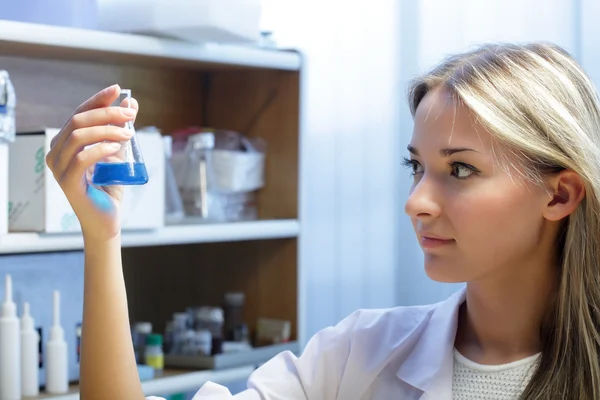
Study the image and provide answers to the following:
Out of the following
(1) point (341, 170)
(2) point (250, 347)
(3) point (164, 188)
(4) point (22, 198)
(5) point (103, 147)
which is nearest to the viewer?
(5) point (103, 147)

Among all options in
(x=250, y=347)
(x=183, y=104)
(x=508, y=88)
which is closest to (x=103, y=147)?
(x=508, y=88)

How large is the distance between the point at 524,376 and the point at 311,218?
1.14 metres

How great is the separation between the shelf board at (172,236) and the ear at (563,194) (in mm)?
881

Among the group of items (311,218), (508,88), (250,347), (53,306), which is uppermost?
(508,88)

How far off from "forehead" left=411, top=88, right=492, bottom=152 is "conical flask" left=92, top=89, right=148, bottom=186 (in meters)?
0.41

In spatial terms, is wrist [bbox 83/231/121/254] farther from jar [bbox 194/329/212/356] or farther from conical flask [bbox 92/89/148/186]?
jar [bbox 194/329/212/356]

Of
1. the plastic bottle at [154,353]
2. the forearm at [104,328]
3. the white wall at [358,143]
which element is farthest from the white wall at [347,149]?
the forearm at [104,328]

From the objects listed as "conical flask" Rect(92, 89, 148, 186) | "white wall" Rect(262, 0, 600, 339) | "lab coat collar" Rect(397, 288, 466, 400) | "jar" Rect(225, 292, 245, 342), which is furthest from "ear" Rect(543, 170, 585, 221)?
"jar" Rect(225, 292, 245, 342)

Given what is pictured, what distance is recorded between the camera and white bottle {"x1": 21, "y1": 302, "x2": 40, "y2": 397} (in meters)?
1.77

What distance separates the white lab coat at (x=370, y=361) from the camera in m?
1.44

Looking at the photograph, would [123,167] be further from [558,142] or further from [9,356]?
A: [9,356]

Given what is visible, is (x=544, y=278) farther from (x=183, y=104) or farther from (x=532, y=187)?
(x=183, y=104)

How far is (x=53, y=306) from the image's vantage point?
72.8 inches

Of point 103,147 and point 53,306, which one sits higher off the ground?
point 103,147
